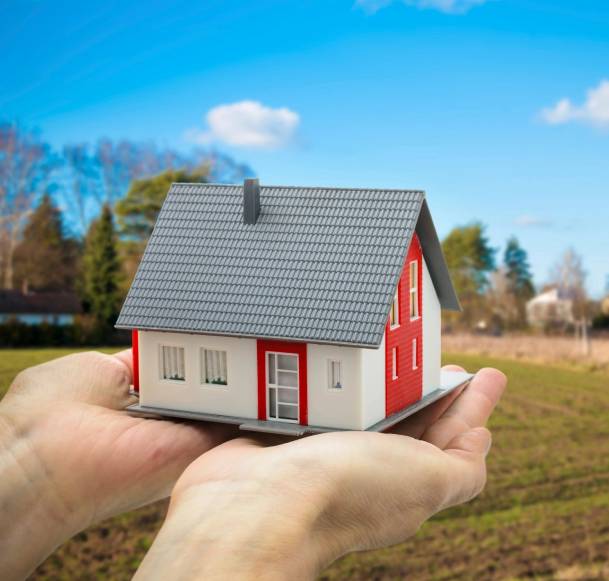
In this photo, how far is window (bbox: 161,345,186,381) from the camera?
28.2 feet

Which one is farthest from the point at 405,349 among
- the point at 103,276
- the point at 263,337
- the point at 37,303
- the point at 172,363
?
the point at 37,303

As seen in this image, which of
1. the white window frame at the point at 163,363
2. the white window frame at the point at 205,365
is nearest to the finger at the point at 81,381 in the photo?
the white window frame at the point at 163,363

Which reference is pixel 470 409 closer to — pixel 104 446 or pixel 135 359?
pixel 135 359

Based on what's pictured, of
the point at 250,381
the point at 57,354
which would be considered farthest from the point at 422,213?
the point at 57,354

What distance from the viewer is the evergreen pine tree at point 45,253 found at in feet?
92.5

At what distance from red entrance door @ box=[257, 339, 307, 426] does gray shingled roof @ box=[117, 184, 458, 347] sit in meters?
0.28

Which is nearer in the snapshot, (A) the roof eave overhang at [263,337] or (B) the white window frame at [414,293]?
(A) the roof eave overhang at [263,337]

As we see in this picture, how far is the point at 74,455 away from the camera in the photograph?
833cm

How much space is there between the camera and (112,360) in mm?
9422

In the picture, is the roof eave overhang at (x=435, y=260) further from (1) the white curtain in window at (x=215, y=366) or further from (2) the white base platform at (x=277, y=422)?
(1) the white curtain in window at (x=215, y=366)

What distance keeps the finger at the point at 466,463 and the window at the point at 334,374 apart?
1.12 meters

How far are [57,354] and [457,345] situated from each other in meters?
9.18

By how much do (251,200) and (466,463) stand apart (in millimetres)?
3080

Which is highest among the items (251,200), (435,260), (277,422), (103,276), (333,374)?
(251,200)
